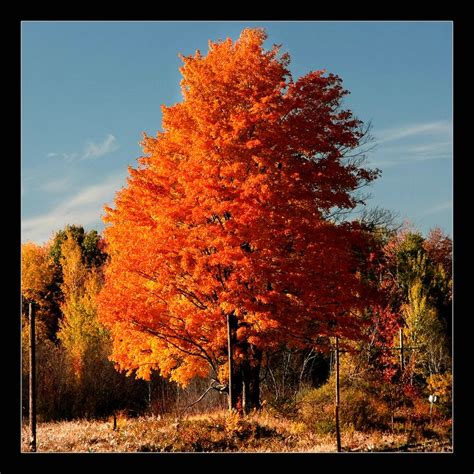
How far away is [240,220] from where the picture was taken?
17.0 meters

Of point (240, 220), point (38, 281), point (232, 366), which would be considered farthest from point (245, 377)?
point (38, 281)

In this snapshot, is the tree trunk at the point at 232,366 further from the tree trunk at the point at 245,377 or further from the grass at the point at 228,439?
the grass at the point at 228,439

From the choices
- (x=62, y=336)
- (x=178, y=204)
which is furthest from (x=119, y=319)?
(x=62, y=336)

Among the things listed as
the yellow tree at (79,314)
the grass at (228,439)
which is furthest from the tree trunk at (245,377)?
the yellow tree at (79,314)

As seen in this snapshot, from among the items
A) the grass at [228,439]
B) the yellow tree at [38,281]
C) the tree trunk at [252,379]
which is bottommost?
the grass at [228,439]

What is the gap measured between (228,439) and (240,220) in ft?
16.8

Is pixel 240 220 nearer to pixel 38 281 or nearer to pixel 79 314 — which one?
pixel 79 314

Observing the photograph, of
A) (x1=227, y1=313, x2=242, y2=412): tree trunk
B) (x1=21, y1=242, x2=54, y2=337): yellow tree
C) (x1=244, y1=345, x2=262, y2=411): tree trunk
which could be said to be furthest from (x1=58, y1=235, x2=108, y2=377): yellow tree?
(x1=244, y1=345, x2=262, y2=411): tree trunk

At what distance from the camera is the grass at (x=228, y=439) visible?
15766 mm

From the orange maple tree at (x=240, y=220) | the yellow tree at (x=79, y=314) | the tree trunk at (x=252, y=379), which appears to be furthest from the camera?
the yellow tree at (x=79, y=314)

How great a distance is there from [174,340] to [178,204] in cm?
365

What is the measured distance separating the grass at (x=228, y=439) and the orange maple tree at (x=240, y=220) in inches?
79.7
